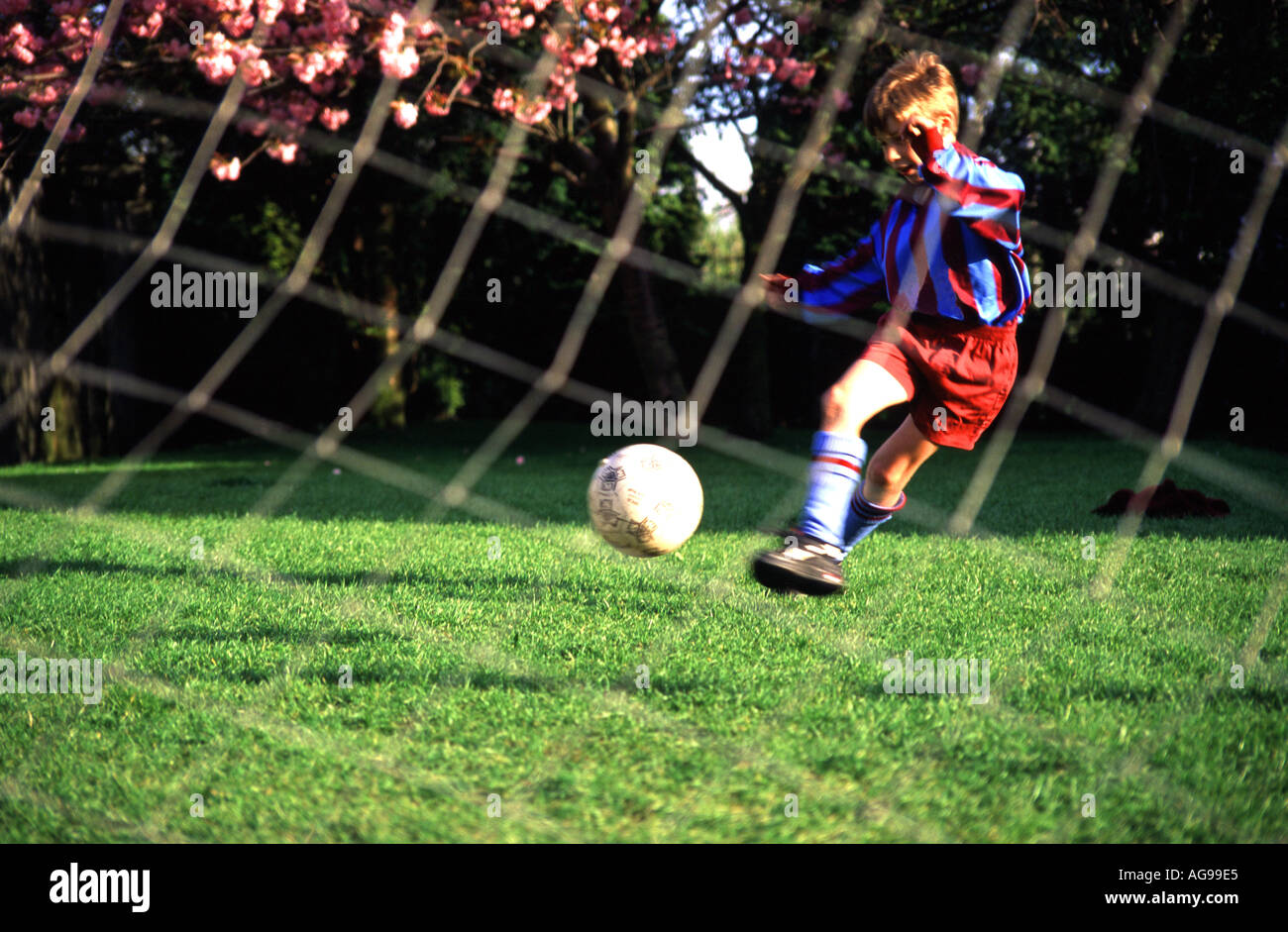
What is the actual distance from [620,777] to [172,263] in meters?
10.5

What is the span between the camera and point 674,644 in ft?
9.09

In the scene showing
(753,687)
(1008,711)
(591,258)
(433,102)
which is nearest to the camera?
(1008,711)

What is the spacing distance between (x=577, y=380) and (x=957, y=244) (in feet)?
40.1

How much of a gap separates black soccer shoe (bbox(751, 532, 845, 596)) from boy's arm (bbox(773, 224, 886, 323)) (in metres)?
0.83

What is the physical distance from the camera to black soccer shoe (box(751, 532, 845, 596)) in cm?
246

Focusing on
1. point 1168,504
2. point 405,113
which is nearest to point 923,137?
point 1168,504

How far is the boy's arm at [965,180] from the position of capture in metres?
2.48

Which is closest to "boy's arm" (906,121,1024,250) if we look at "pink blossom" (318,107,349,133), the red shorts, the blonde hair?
the blonde hair

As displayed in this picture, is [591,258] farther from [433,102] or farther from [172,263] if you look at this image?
[433,102]

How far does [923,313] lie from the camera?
281 cm

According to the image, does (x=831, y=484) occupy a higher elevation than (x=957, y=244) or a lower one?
lower

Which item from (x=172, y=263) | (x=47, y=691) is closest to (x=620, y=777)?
(x=47, y=691)

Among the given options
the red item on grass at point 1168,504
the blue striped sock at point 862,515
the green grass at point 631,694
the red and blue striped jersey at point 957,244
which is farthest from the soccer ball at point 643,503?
the red item on grass at point 1168,504

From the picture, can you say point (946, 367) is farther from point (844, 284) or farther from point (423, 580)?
point (423, 580)
